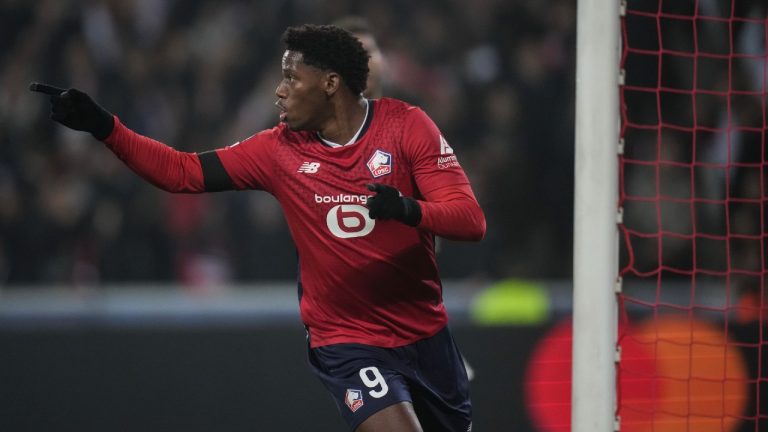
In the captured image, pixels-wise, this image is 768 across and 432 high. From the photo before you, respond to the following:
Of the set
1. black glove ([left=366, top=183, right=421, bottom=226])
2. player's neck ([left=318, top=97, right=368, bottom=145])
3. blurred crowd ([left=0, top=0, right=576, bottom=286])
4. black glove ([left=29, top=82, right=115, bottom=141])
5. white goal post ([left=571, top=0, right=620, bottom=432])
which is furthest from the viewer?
blurred crowd ([left=0, top=0, right=576, bottom=286])

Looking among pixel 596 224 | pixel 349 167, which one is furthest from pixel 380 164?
pixel 596 224

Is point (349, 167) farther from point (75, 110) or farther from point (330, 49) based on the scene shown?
point (75, 110)

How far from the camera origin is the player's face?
155 inches

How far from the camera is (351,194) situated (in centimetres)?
393

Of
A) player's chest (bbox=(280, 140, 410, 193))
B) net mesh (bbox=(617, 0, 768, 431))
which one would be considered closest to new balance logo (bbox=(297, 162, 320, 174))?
player's chest (bbox=(280, 140, 410, 193))

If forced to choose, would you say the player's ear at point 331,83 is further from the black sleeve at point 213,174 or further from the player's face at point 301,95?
the black sleeve at point 213,174

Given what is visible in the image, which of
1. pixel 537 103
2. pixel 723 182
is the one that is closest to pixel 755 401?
pixel 723 182

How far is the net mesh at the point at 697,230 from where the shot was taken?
6.48 meters

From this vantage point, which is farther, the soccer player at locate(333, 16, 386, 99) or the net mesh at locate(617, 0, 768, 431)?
the net mesh at locate(617, 0, 768, 431)

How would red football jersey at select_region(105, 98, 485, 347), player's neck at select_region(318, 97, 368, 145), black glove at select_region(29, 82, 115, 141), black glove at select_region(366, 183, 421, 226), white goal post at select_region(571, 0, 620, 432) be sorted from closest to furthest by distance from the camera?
1. black glove at select_region(366, 183, 421, 226)
2. black glove at select_region(29, 82, 115, 141)
3. white goal post at select_region(571, 0, 620, 432)
4. red football jersey at select_region(105, 98, 485, 347)
5. player's neck at select_region(318, 97, 368, 145)

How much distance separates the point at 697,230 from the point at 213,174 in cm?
446

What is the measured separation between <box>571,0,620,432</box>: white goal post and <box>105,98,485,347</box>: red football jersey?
0.44 meters

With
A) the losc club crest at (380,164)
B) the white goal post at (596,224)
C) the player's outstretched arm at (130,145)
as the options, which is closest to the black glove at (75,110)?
the player's outstretched arm at (130,145)

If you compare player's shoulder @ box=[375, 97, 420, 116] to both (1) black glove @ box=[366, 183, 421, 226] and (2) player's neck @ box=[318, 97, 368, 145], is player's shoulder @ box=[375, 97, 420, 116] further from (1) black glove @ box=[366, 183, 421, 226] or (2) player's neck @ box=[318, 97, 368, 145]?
(1) black glove @ box=[366, 183, 421, 226]
